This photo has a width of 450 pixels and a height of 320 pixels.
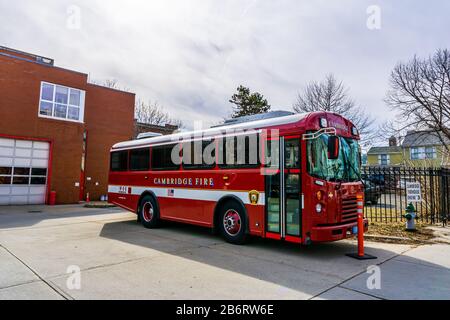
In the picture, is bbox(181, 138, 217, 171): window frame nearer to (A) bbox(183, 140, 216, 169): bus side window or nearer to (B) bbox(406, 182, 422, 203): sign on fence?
(A) bbox(183, 140, 216, 169): bus side window

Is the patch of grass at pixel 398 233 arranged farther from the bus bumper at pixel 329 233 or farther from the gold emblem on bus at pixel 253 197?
the gold emblem on bus at pixel 253 197

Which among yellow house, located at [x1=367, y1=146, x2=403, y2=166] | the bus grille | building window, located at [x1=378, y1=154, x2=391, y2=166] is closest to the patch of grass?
the bus grille

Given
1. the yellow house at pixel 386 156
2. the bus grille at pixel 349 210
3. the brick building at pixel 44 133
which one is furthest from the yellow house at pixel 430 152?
the brick building at pixel 44 133

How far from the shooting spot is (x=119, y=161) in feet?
39.1

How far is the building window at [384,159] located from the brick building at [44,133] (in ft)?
139

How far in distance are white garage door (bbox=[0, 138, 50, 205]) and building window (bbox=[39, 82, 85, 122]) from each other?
197cm

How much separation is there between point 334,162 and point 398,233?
4340 millimetres

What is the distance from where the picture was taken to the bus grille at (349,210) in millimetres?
6492

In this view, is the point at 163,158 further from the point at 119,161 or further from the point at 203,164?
the point at 119,161

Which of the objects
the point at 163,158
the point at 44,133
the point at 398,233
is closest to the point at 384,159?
the point at 398,233

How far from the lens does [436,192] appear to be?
1112 centimetres

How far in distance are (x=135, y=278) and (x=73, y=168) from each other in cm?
1659
